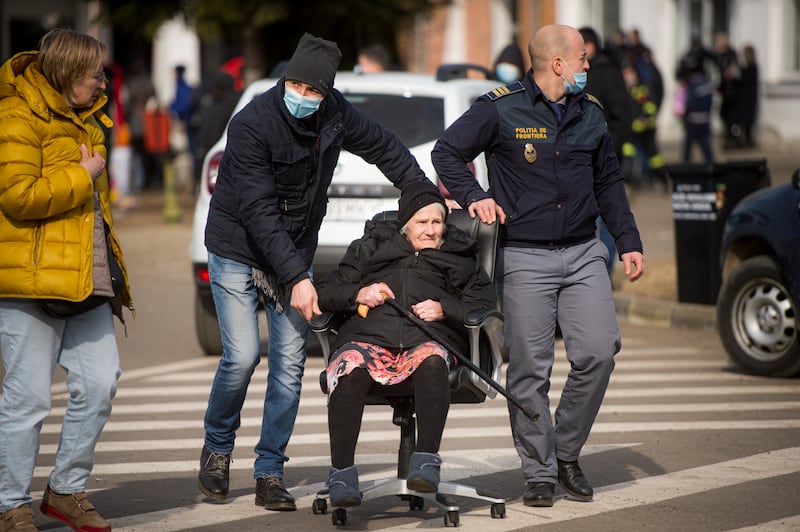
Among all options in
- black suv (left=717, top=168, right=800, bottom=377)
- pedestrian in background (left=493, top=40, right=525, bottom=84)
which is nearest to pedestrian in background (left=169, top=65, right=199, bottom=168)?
pedestrian in background (left=493, top=40, right=525, bottom=84)

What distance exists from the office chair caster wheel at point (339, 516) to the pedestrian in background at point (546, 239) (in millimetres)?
847

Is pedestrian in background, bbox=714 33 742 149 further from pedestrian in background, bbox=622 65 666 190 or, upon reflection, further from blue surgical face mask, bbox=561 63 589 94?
blue surgical face mask, bbox=561 63 589 94

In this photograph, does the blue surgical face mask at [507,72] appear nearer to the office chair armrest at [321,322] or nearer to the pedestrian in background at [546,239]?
the pedestrian in background at [546,239]

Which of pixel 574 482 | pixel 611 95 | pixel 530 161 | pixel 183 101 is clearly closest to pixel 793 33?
pixel 183 101

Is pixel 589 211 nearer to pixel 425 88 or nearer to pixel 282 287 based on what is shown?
pixel 282 287

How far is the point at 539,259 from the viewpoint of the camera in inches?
255

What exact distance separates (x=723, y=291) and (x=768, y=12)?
70.0ft

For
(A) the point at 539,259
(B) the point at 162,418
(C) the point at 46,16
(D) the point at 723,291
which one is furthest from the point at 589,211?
(C) the point at 46,16

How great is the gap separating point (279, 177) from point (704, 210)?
6517mm

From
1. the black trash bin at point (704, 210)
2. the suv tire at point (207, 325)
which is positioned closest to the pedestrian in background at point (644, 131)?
the black trash bin at point (704, 210)

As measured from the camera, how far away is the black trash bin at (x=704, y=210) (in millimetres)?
11875

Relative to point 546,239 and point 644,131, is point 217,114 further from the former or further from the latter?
point 644,131

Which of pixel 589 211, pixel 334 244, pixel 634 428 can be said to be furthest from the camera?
pixel 334 244

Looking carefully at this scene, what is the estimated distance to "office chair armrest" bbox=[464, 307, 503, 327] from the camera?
20.1 feet
